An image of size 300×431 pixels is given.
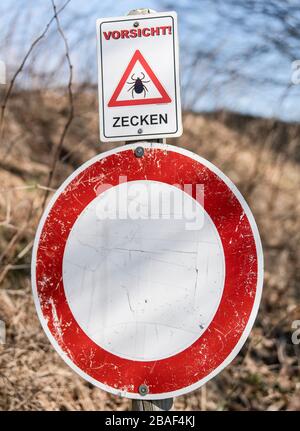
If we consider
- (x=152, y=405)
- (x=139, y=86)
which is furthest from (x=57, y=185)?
(x=152, y=405)

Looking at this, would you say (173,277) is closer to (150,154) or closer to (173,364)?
(173,364)

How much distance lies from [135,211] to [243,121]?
623 centimetres

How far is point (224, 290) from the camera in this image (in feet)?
5.70

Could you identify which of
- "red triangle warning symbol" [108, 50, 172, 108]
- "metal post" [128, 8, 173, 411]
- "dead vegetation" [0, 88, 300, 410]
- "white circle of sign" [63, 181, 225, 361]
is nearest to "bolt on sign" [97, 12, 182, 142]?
"red triangle warning symbol" [108, 50, 172, 108]

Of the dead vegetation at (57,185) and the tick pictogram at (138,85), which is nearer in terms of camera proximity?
the tick pictogram at (138,85)

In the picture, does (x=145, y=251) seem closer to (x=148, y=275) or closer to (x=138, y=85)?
(x=148, y=275)

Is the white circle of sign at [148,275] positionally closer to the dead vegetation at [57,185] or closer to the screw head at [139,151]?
the screw head at [139,151]

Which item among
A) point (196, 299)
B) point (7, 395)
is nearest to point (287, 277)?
point (7, 395)

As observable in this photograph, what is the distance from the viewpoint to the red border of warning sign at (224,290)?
1.72 meters

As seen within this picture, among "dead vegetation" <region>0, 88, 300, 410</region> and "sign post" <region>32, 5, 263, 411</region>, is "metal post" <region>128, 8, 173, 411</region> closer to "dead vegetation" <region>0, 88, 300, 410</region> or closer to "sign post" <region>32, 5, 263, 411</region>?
"sign post" <region>32, 5, 263, 411</region>

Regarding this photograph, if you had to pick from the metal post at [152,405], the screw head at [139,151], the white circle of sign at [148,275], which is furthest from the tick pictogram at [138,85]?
the metal post at [152,405]

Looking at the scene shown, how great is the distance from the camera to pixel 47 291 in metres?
1.82

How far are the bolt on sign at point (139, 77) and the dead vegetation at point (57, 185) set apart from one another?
1.28 m

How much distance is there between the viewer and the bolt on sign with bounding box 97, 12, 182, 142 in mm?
1803
